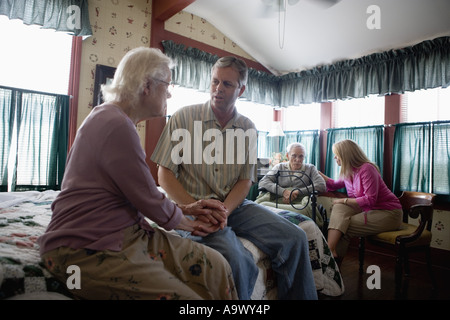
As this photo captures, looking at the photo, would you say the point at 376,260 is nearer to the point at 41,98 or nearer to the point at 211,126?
the point at 211,126

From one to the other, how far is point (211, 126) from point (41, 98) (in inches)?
88.0

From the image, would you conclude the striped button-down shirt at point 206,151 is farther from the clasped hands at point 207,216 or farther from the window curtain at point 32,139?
the window curtain at point 32,139

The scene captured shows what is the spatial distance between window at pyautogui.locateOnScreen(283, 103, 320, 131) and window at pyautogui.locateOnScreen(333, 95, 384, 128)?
0.34 m

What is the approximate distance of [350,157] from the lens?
271 cm

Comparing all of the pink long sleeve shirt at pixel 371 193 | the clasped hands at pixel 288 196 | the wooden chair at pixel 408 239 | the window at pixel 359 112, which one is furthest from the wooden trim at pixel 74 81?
the window at pixel 359 112

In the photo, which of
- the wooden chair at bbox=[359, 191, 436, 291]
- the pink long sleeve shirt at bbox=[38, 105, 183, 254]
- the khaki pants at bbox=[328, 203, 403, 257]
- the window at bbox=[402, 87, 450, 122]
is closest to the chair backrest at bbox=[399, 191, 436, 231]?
the wooden chair at bbox=[359, 191, 436, 291]

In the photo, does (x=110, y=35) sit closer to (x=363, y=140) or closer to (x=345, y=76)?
(x=345, y=76)

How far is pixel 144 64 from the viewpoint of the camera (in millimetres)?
1029

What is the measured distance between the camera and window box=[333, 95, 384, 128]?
3.86m

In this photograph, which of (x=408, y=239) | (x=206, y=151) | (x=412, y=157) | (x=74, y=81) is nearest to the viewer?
(x=206, y=151)

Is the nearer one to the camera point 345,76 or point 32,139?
point 32,139

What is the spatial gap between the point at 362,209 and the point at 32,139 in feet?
10.6

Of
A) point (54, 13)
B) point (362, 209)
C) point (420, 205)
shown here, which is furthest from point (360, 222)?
point (54, 13)
